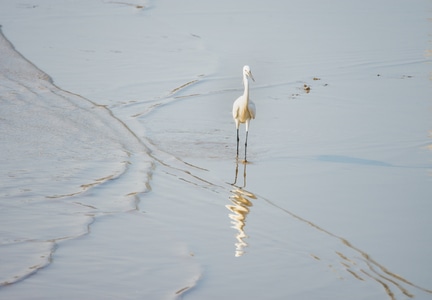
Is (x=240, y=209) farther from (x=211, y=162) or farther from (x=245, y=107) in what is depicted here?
(x=245, y=107)

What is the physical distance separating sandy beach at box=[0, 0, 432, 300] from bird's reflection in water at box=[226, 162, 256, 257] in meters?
0.03

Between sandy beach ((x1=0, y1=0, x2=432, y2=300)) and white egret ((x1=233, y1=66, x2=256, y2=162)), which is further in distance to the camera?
white egret ((x1=233, y1=66, x2=256, y2=162))

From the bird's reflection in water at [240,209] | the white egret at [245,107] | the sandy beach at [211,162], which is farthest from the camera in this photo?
the white egret at [245,107]

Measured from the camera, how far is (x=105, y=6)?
85.8 feet

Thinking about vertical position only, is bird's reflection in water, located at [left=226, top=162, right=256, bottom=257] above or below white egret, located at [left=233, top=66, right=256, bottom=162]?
below

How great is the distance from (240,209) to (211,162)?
2260 mm

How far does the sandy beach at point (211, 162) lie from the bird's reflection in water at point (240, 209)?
0.03 metres

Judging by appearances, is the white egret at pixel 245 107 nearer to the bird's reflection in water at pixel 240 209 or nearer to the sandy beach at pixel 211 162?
the sandy beach at pixel 211 162

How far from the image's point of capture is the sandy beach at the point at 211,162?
7.46 m

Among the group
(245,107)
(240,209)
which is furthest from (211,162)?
(240,209)

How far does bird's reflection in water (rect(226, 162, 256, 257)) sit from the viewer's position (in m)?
8.34

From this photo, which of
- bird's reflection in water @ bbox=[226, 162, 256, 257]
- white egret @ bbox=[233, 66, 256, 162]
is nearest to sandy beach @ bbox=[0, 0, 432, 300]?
bird's reflection in water @ bbox=[226, 162, 256, 257]

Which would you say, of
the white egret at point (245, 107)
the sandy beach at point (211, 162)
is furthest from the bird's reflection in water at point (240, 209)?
the white egret at point (245, 107)

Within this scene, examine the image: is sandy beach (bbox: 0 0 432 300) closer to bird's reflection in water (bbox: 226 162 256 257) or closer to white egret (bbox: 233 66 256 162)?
bird's reflection in water (bbox: 226 162 256 257)
